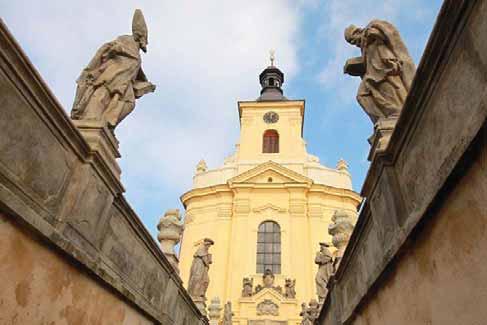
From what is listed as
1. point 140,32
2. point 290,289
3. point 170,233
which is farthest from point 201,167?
point 140,32

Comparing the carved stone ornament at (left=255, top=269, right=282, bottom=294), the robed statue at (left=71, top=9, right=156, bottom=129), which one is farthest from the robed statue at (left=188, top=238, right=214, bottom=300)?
the carved stone ornament at (left=255, top=269, right=282, bottom=294)

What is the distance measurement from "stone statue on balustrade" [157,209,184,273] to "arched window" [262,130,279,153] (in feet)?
66.4

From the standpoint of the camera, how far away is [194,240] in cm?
2489

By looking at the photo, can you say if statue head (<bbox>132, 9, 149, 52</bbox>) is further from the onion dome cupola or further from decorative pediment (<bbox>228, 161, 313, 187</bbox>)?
the onion dome cupola

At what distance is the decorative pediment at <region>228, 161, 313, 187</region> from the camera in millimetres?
25569

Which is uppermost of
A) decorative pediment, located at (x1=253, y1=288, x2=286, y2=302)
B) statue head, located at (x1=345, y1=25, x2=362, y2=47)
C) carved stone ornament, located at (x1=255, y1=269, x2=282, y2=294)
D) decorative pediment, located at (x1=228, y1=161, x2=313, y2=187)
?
decorative pediment, located at (x1=228, y1=161, x2=313, y2=187)

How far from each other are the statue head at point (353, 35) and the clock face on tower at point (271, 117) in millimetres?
25546

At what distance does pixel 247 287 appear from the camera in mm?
21625

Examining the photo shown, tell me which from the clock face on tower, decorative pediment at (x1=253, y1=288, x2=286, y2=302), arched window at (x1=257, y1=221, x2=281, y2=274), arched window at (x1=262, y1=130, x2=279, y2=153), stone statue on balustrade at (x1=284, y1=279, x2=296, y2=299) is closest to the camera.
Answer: decorative pediment at (x1=253, y1=288, x2=286, y2=302)

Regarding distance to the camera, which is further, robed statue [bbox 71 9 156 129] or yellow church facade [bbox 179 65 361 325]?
yellow church facade [bbox 179 65 361 325]

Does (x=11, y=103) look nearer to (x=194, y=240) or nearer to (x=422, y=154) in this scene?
(x=422, y=154)

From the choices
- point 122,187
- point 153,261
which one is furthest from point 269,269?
point 122,187

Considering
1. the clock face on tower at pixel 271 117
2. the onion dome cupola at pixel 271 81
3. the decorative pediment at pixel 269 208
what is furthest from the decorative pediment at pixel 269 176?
the onion dome cupola at pixel 271 81

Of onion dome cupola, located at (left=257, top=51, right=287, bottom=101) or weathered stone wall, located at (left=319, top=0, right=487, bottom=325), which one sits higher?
onion dome cupola, located at (left=257, top=51, right=287, bottom=101)
